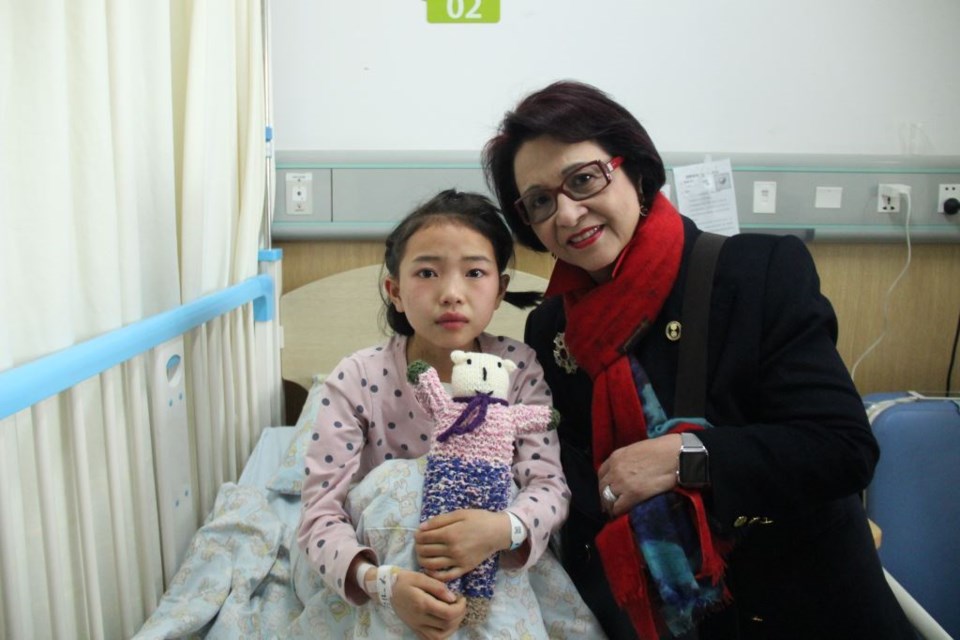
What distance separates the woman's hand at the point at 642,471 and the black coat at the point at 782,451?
2.4 inches

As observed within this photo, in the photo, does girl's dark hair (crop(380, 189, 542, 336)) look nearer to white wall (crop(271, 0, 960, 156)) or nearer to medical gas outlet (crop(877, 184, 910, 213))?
white wall (crop(271, 0, 960, 156))

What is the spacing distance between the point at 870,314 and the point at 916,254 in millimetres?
247

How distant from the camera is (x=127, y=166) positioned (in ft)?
4.09

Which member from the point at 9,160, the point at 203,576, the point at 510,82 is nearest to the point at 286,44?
the point at 510,82

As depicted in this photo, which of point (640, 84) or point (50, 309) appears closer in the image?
point (50, 309)

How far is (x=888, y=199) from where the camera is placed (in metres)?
2.20

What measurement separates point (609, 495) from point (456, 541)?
28 cm

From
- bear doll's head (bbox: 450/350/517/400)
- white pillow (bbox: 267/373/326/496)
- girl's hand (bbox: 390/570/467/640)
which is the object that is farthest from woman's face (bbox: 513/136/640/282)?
white pillow (bbox: 267/373/326/496)

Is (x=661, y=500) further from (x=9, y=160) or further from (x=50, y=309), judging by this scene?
(x=9, y=160)

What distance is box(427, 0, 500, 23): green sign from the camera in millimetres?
2168

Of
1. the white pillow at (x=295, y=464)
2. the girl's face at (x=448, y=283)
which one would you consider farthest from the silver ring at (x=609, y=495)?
the white pillow at (x=295, y=464)

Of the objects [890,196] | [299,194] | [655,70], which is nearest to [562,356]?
[299,194]

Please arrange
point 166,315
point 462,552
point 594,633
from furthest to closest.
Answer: point 166,315
point 594,633
point 462,552

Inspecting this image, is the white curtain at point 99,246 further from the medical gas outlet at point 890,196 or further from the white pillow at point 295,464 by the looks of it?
the medical gas outlet at point 890,196
